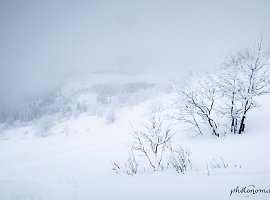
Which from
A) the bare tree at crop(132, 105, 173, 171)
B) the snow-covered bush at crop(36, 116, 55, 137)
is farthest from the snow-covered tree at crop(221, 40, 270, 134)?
the snow-covered bush at crop(36, 116, 55, 137)

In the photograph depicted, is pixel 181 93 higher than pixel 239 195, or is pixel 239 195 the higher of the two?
pixel 181 93

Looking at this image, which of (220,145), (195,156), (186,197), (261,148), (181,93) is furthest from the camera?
(181,93)

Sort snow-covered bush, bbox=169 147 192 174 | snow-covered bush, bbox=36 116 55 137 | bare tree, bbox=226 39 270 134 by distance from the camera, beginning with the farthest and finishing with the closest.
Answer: snow-covered bush, bbox=36 116 55 137, bare tree, bbox=226 39 270 134, snow-covered bush, bbox=169 147 192 174

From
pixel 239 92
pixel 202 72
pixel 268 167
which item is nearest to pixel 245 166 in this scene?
pixel 268 167

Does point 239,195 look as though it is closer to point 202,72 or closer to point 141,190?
point 141,190

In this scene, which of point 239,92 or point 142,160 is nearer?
point 142,160

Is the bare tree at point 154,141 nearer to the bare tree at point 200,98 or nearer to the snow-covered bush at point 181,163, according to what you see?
the snow-covered bush at point 181,163

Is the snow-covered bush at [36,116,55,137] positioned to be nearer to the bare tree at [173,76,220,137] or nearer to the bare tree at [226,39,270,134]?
the bare tree at [173,76,220,137]

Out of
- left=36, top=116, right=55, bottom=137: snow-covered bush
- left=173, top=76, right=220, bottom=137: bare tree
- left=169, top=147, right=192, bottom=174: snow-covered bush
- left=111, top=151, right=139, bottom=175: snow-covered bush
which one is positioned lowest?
left=36, top=116, right=55, bottom=137: snow-covered bush

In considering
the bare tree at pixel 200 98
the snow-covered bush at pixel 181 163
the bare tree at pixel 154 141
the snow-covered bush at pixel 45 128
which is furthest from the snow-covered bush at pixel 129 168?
the snow-covered bush at pixel 45 128

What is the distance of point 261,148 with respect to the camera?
8492 mm

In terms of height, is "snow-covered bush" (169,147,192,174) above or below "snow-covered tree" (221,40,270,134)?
below

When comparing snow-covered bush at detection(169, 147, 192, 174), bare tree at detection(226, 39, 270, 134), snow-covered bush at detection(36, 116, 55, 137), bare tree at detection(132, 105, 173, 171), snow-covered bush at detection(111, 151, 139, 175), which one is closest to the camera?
snow-covered bush at detection(169, 147, 192, 174)

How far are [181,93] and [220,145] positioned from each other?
4183mm
